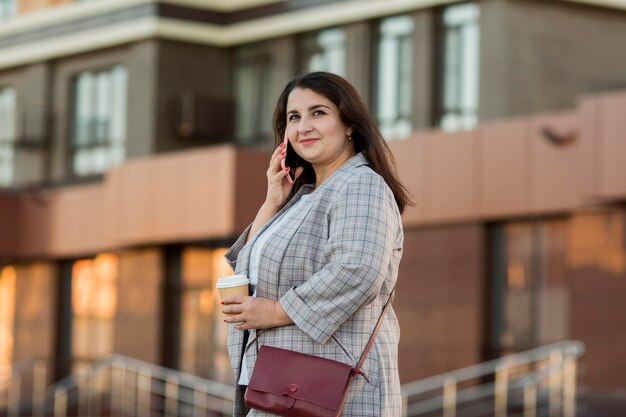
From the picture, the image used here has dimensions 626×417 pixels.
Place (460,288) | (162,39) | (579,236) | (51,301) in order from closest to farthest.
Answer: (579,236) → (460,288) → (162,39) → (51,301)

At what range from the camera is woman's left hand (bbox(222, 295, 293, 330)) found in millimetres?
4738

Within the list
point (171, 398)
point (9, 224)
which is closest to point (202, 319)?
point (171, 398)

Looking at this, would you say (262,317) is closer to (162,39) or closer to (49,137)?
(162,39)

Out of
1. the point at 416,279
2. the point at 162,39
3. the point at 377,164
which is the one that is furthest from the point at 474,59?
the point at 377,164

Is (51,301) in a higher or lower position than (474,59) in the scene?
lower

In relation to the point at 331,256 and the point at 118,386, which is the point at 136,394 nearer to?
the point at 118,386

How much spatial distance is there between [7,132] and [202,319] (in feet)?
22.1

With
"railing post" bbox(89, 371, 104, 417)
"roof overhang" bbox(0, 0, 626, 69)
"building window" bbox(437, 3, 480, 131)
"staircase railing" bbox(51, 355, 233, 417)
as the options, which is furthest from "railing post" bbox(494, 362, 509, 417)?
"railing post" bbox(89, 371, 104, 417)

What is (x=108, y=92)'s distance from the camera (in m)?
28.7

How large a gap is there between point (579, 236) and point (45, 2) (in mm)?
13793

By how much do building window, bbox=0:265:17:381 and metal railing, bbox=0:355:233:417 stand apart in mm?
2987

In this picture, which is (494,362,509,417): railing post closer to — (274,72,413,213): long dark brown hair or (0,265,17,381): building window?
(0,265,17,381): building window

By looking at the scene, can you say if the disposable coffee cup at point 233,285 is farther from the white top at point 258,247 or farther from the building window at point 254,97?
the building window at point 254,97

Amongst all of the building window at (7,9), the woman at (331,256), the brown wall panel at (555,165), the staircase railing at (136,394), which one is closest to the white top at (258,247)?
the woman at (331,256)
